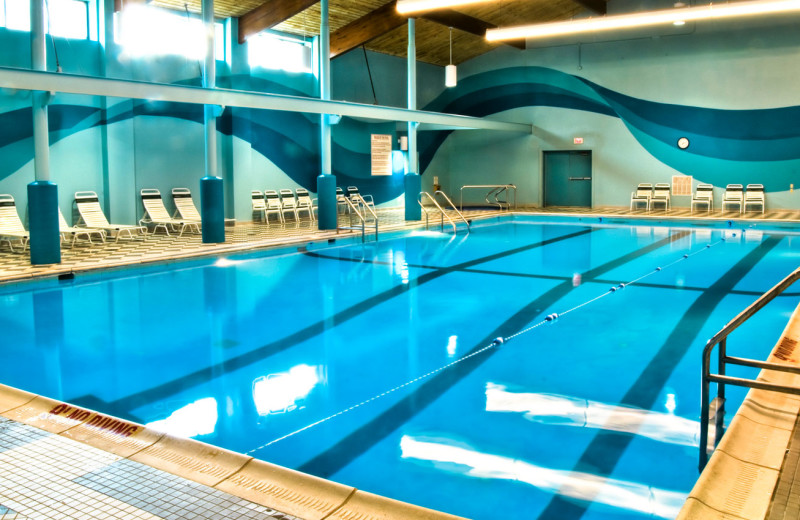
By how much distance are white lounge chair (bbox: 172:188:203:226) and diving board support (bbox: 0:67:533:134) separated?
7.96ft

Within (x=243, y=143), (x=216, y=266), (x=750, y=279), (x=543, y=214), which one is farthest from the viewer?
(x=543, y=214)

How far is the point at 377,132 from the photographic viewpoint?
1794 centimetres

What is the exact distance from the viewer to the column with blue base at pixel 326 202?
1311 centimetres

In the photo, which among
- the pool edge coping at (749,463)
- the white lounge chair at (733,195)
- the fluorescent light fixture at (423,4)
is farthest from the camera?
the white lounge chair at (733,195)

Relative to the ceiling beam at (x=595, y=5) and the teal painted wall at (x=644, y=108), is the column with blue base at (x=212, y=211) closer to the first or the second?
the teal painted wall at (x=644, y=108)

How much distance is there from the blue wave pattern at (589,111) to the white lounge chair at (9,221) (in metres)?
3.28

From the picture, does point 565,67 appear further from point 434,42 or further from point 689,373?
point 689,373

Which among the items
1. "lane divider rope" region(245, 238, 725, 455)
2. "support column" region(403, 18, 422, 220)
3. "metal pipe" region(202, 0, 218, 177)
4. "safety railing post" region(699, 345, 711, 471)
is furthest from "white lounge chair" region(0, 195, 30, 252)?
"safety railing post" region(699, 345, 711, 471)

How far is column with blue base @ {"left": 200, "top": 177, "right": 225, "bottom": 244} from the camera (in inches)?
430

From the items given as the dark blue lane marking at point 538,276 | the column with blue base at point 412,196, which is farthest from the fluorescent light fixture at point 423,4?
the column with blue base at point 412,196

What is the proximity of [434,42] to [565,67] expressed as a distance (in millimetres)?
3554

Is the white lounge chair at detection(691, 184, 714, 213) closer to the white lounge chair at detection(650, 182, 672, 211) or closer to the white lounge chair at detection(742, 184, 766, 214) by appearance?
the white lounge chair at detection(650, 182, 672, 211)

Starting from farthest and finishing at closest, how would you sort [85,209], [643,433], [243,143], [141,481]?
[243,143], [85,209], [643,433], [141,481]

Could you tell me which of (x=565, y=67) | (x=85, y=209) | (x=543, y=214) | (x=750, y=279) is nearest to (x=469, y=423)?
(x=750, y=279)
